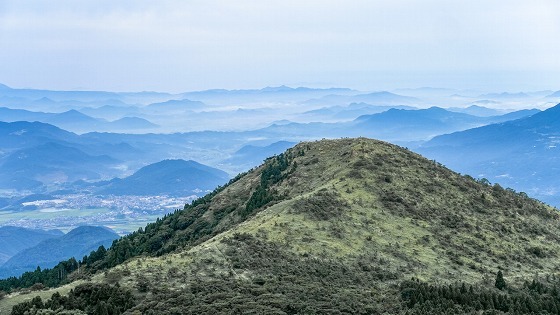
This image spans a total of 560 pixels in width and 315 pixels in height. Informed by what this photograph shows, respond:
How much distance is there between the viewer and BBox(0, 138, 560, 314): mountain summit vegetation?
5472 centimetres

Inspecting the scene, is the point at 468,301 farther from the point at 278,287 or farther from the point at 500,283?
the point at 278,287

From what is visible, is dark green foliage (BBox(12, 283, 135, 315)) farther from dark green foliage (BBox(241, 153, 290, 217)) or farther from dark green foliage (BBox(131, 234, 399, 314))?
dark green foliage (BBox(241, 153, 290, 217))

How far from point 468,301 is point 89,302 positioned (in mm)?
33213

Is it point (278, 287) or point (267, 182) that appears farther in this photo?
point (267, 182)

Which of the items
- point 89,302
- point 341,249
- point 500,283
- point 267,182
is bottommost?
point 500,283

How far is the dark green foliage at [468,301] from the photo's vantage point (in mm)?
56188

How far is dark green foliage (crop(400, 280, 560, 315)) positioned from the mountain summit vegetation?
15 centimetres

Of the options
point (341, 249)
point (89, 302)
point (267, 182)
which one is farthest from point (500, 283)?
point (267, 182)

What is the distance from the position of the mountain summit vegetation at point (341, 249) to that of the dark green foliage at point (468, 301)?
153mm

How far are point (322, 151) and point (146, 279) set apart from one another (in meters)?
62.9

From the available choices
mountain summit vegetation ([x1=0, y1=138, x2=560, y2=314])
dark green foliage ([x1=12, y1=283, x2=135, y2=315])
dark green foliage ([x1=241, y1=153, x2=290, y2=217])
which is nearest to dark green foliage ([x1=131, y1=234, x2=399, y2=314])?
mountain summit vegetation ([x1=0, y1=138, x2=560, y2=314])

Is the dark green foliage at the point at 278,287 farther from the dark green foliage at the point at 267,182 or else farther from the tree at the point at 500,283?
the dark green foliage at the point at 267,182

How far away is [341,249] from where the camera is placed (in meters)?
73.1

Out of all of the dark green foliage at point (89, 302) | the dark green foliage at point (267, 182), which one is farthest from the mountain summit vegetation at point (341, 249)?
the dark green foliage at point (267, 182)
